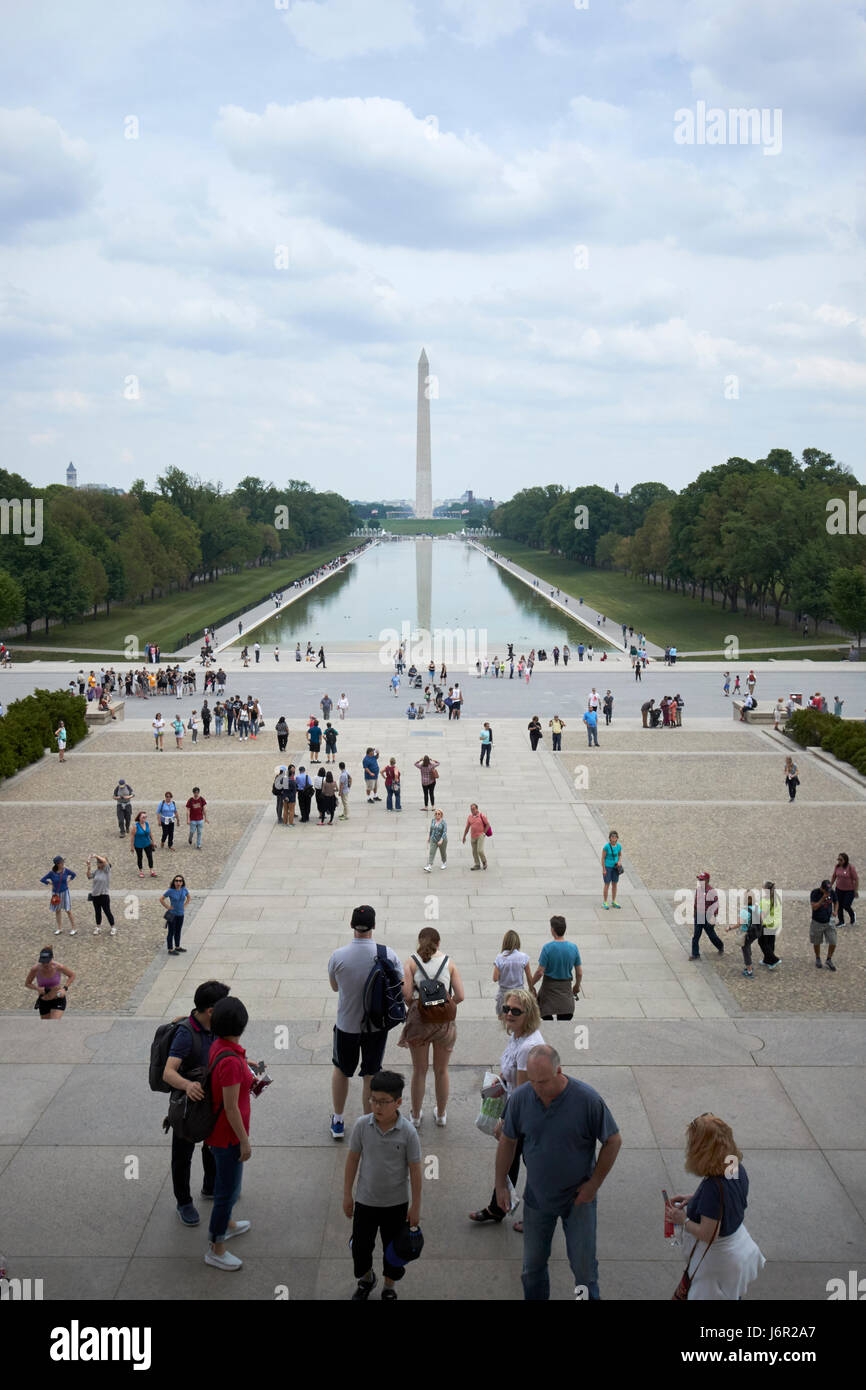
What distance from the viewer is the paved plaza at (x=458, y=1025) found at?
267 inches

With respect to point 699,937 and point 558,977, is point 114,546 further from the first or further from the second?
point 558,977

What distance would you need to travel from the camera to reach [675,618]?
7725cm

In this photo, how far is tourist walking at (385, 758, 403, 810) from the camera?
22.3 m

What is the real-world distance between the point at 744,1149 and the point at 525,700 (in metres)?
34.9

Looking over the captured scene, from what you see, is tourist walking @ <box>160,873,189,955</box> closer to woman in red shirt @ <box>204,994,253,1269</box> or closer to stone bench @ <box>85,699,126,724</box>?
woman in red shirt @ <box>204,994,253,1269</box>

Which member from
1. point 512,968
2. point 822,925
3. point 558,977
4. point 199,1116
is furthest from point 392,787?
point 199,1116

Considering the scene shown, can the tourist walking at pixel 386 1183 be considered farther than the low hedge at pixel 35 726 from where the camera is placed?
No

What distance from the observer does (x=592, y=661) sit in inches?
2172

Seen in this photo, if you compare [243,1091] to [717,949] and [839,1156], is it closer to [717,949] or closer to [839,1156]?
[839,1156]

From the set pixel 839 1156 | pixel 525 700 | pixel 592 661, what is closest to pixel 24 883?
pixel 839 1156

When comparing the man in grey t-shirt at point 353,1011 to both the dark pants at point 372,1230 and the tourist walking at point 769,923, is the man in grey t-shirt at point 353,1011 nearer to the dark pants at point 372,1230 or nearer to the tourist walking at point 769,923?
the dark pants at point 372,1230

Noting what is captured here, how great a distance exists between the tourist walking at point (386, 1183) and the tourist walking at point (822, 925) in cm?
832

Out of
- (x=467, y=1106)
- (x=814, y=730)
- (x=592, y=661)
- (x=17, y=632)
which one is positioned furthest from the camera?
(x=17, y=632)

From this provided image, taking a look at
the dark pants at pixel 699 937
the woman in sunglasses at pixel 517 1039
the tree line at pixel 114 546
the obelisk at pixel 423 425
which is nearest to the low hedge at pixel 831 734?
the dark pants at pixel 699 937
